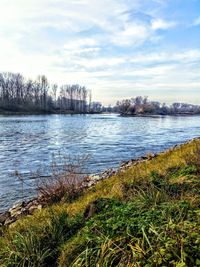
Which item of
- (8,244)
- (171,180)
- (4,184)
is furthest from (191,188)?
(4,184)

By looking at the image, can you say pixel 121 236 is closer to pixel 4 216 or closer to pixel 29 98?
pixel 4 216

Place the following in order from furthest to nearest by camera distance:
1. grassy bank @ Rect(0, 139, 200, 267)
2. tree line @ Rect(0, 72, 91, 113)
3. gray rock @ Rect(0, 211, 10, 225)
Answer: tree line @ Rect(0, 72, 91, 113) < gray rock @ Rect(0, 211, 10, 225) < grassy bank @ Rect(0, 139, 200, 267)

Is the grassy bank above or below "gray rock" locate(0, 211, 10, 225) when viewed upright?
above

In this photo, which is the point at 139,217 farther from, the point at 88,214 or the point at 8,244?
the point at 8,244

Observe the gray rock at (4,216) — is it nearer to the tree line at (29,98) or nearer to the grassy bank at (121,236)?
the grassy bank at (121,236)

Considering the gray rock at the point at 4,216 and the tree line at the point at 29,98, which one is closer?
the gray rock at the point at 4,216

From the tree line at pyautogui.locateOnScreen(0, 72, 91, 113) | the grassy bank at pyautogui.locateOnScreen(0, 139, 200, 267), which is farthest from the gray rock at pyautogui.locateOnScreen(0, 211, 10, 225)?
the tree line at pyautogui.locateOnScreen(0, 72, 91, 113)

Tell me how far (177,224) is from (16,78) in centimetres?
12287

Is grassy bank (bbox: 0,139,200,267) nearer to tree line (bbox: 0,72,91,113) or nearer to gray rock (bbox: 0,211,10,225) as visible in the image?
gray rock (bbox: 0,211,10,225)

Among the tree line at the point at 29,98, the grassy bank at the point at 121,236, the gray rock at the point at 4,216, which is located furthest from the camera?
the tree line at the point at 29,98

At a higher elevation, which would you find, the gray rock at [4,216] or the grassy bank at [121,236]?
the grassy bank at [121,236]

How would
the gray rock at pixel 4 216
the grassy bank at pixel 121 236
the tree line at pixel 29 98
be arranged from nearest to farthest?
the grassy bank at pixel 121 236
the gray rock at pixel 4 216
the tree line at pixel 29 98

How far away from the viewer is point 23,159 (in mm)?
19312

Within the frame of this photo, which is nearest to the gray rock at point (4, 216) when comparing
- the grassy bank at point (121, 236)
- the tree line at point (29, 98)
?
the grassy bank at point (121, 236)
